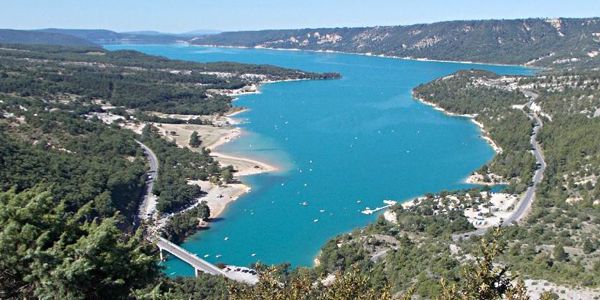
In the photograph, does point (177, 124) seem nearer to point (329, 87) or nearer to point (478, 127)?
point (478, 127)

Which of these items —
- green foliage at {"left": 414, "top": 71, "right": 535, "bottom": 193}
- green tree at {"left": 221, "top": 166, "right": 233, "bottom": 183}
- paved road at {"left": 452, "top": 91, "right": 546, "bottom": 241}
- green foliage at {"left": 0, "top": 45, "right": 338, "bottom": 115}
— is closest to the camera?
paved road at {"left": 452, "top": 91, "right": 546, "bottom": 241}

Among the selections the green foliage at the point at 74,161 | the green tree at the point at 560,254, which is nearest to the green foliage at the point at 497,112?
the green tree at the point at 560,254

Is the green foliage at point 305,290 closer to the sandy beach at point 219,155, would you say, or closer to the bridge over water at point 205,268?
the bridge over water at point 205,268

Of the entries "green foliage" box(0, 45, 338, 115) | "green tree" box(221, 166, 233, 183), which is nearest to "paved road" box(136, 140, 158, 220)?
"green tree" box(221, 166, 233, 183)

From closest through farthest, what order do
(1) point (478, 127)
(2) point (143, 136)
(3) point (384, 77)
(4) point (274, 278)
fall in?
(4) point (274, 278) < (2) point (143, 136) < (1) point (478, 127) < (3) point (384, 77)

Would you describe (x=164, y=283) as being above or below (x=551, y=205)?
above

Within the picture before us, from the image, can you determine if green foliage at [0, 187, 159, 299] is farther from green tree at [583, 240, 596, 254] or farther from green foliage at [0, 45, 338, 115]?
green foliage at [0, 45, 338, 115]

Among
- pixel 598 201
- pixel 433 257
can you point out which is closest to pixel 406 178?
pixel 598 201

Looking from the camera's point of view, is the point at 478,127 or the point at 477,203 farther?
the point at 478,127
